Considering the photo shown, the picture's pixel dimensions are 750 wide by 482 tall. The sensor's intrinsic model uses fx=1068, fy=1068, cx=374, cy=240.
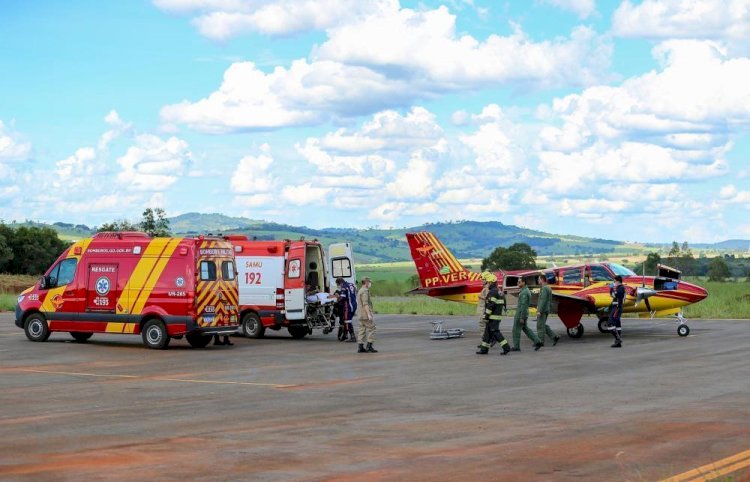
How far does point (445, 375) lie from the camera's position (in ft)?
64.2

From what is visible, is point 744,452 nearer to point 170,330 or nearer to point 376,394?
point 376,394

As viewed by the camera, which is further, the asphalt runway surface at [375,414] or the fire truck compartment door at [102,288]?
the fire truck compartment door at [102,288]

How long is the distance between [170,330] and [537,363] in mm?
9150

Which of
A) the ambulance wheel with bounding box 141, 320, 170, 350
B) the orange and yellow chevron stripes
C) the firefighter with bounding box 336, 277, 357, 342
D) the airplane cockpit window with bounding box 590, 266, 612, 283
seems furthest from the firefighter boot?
the airplane cockpit window with bounding box 590, 266, 612, 283

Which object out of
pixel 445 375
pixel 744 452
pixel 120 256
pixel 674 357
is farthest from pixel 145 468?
pixel 120 256

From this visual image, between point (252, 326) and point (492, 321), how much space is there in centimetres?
830

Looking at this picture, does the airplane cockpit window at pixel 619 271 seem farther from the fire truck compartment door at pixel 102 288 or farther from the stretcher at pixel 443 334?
the fire truck compartment door at pixel 102 288

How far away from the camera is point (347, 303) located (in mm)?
29203

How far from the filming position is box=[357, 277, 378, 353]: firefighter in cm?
2511

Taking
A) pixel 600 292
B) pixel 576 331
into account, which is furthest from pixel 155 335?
pixel 600 292

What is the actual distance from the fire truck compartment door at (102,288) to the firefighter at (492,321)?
9129 mm

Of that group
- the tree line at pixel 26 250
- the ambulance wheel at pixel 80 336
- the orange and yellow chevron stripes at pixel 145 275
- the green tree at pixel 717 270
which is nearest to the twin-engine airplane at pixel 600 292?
the orange and yellow chevron stripes at pixel 145 275

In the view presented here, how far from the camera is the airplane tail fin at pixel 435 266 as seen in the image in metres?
34.5

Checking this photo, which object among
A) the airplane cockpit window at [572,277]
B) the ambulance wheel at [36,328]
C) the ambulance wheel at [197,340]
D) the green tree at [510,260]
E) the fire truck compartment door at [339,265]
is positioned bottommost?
the ambulance wheel at [197,340]
